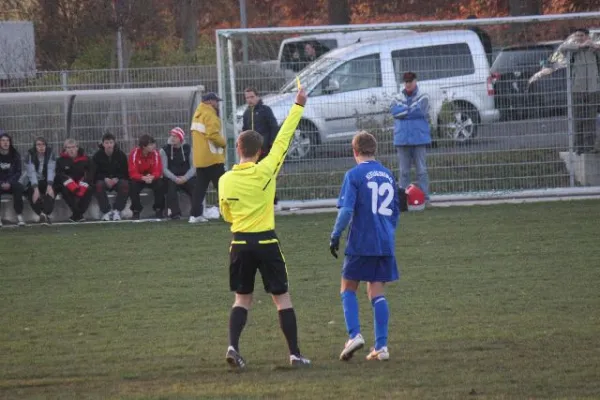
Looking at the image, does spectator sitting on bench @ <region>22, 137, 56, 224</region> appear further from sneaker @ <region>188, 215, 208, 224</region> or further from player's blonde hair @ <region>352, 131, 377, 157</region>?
player's blonde hair @ <region>352, 131, 377, 157</region>

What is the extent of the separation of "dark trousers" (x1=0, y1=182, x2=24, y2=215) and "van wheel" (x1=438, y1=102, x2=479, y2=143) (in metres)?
6.11

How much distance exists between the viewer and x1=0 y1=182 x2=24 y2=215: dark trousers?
1655 centimetres

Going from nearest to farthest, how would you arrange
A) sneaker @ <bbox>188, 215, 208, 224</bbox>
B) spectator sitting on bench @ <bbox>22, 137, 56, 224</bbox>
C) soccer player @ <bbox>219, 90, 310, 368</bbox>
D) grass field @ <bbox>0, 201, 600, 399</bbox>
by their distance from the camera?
grass field @ <bbox>0, 201, 600, 399</bbox>, soccer player @ <bbox>219, 90, 310, 368</bbox>, sneaker @ <bbox>188, 215, 208, 224</bbox>, spectator sitting on bench @ <bbox>22, 137, 56, 224</bbox>

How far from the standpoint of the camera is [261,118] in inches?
630

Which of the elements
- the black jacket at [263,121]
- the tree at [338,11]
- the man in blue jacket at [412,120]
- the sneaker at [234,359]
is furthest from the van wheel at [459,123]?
the tree at [338,11]

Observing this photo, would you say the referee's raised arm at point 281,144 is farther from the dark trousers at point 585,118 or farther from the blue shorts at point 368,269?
the dark trousers at point 585,118

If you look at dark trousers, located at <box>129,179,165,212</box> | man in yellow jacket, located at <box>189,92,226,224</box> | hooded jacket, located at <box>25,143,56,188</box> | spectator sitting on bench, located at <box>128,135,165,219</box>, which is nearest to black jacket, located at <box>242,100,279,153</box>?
man in yellow jacket, located at <box>189,92,226,224</box>

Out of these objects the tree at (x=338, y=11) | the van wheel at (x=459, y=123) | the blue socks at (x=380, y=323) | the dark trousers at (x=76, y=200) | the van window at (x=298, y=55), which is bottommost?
the blue socks at (x=380, y=323)

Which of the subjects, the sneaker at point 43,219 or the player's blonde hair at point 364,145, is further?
the sneaker at point 43,219

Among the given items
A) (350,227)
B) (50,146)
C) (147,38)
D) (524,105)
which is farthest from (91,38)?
(350,227)

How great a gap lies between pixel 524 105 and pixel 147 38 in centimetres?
1561

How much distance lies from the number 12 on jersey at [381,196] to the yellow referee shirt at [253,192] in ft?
2.19

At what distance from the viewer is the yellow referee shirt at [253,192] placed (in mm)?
7875

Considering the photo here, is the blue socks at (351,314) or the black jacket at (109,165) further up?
the black jacket at (109,165)
